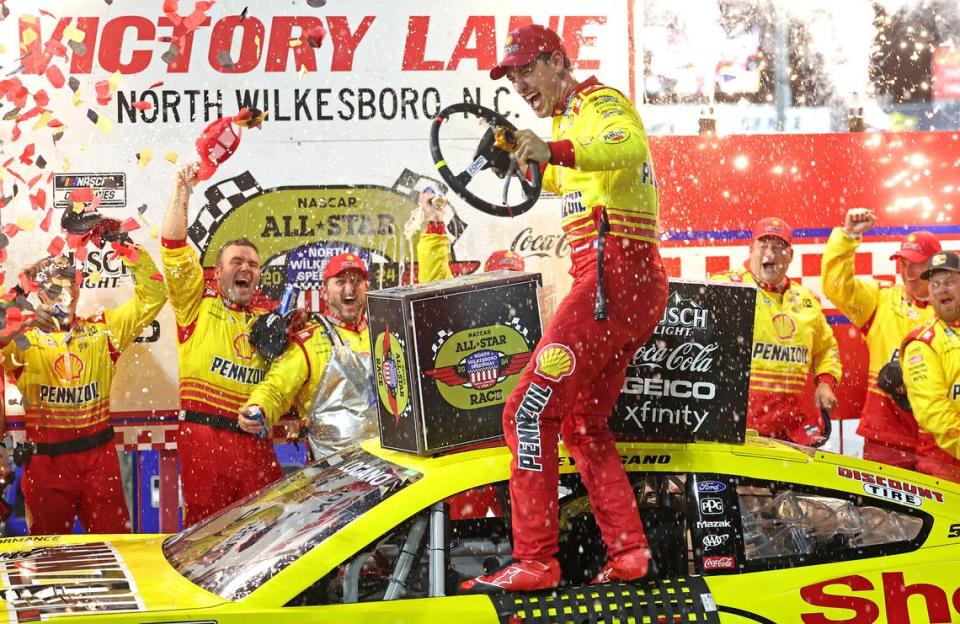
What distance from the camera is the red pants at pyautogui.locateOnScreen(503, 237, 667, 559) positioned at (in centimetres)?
402

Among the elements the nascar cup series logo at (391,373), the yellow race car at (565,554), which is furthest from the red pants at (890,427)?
the nascar cup series logo at (391,373)

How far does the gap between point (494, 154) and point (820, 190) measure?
3716 millimetres

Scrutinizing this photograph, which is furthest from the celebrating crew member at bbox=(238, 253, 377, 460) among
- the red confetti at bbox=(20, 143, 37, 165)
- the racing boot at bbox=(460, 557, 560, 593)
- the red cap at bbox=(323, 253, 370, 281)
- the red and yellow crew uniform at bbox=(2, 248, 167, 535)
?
the racing boot at bbox=(460, 557, 560, 593)

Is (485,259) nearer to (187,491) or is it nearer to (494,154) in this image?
(187,491)

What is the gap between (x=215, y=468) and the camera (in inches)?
264

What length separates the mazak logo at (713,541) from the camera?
4.05m

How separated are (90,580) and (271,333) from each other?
288cm

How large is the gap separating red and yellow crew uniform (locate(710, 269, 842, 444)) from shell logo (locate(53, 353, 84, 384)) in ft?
11.3

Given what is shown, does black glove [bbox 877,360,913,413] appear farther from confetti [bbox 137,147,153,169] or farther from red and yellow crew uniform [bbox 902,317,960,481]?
confetti [bbox 137,147,153,169]

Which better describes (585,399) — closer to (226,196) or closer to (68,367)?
(226,196)

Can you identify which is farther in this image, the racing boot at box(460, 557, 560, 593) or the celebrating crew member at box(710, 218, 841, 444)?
the celebrating crew member at box(710, 218, 841, 444)

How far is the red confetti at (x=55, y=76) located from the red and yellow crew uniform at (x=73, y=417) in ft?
3.19

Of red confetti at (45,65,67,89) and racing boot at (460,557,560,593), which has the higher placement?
red confetti at (45,65,67,89)

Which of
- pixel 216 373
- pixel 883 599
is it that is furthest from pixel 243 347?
pixel 883 599
